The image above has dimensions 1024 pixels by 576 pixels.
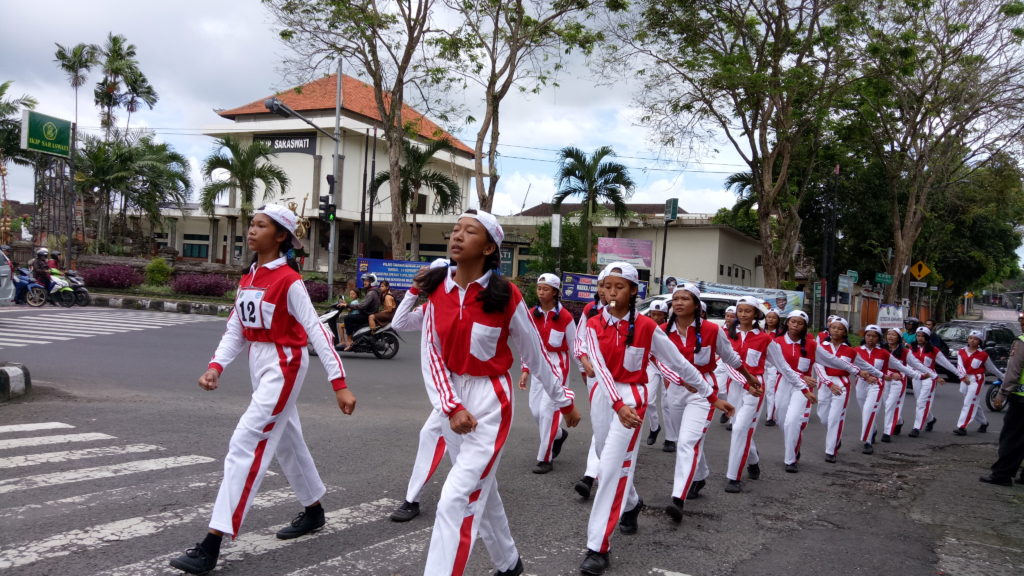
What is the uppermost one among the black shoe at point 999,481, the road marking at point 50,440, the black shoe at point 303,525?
the black shoe at point 303,525

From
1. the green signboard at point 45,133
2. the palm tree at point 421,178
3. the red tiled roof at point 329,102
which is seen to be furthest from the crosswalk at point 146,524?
the red tiled roof at point 329,102

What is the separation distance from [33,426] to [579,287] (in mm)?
18954

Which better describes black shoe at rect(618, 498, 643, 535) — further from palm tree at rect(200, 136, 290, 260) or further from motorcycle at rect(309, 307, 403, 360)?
palm tree at rect(200, 136, 290, 260)

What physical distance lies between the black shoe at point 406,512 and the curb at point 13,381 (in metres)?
5.80

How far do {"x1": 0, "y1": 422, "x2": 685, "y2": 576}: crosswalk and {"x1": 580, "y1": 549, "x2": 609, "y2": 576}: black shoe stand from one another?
25 cm

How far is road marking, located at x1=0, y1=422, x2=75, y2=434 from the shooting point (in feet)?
22.8

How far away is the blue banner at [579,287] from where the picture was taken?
24.7 meters

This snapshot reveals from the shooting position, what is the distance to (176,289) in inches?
1033

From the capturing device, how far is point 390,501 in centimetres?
548

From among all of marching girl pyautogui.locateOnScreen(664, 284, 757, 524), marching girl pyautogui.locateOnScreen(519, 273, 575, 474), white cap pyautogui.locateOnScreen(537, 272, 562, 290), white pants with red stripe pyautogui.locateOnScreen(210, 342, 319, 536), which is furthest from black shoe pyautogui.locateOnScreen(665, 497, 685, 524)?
white cap pyautogui.locateOnScreen(537, 272, 562, 290)

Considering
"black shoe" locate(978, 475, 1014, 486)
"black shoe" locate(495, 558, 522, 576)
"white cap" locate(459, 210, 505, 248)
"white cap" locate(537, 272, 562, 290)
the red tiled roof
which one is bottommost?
"black shoe" locate(978, 475, 1014, 486)

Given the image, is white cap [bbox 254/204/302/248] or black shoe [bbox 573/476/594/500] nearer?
white cap [bbox 254/204/302/248]

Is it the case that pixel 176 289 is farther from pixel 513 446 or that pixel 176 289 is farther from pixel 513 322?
pixel 513 322

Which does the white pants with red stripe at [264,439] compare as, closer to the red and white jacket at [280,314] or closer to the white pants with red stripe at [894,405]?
the red and white jacket at [280,314]
